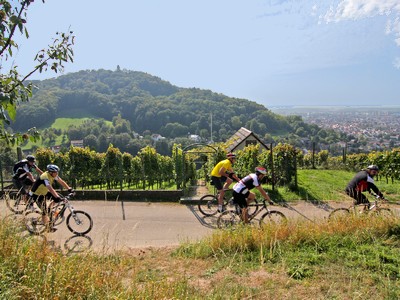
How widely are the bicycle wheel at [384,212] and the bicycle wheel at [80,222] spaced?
717cm

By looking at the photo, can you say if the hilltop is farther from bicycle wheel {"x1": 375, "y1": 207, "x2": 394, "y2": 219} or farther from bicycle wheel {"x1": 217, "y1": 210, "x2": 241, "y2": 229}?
bicycle wheel {"x1": 375, "y1": 207, "x2": 394, "y2": 219}

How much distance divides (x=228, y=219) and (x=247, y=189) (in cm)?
108

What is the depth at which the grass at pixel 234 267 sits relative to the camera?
4.12m

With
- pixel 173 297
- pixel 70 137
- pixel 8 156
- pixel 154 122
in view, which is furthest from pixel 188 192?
pixel 154 122

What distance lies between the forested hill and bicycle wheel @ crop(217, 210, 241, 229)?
75.1 meters

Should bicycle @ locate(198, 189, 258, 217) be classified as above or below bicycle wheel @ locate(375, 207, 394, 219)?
below

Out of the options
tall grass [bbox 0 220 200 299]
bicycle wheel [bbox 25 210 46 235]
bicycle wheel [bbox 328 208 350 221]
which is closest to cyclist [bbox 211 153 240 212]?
bicycle wheel [bbox 328 208 350 221]

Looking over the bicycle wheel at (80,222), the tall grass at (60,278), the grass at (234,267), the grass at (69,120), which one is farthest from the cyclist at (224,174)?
the grass at (69,120)

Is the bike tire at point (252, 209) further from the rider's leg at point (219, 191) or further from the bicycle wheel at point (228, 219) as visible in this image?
the rider's leg at point (219, 191)

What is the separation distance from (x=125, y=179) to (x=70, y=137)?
7951 centimetres

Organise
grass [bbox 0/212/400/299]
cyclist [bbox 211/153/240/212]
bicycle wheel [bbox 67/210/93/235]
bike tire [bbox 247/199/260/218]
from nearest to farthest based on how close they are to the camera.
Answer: grass [bbox 0/212/400/299], bicycle wheel [bbox 67/210/93/235], bike tire [bbox 247/199/260/218], cyclist [bbox 211/153/240/212]

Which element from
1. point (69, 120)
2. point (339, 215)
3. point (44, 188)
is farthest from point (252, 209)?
point (69, 120)

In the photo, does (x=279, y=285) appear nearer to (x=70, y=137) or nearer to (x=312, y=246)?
(x=312, y=246)

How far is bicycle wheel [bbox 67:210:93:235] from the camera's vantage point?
28.3 feet
